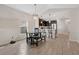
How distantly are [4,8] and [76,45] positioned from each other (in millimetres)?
3695

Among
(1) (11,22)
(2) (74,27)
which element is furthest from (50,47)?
(1) (11,22)

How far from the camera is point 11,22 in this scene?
4945 mm

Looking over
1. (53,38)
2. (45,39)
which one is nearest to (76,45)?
(53,38)

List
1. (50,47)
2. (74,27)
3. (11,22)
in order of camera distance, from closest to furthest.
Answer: (11,22)
(50,47)
(74,27)

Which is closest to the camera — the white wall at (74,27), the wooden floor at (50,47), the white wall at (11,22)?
the wooden floor at (50,47)

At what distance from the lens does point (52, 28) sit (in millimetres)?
5207

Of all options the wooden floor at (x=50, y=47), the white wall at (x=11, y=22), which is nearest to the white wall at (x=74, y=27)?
the wooden floor at (x=50, y=47)

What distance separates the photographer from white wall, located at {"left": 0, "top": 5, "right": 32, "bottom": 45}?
4727mm

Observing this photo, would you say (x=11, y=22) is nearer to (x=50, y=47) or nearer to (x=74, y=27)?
(x=50, y=47)

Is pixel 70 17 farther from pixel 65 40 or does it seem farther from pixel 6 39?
pixel 6 39

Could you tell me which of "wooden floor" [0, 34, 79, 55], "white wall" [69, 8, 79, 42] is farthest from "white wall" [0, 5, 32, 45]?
"white wall" [69, 8, 79, 42]

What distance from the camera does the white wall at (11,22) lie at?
4727mm

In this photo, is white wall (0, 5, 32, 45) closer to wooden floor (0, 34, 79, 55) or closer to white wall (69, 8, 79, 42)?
wooden floor (0, 34, 79, 55)

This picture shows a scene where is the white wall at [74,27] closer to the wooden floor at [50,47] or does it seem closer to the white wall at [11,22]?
the wooden floor at [50,47]
